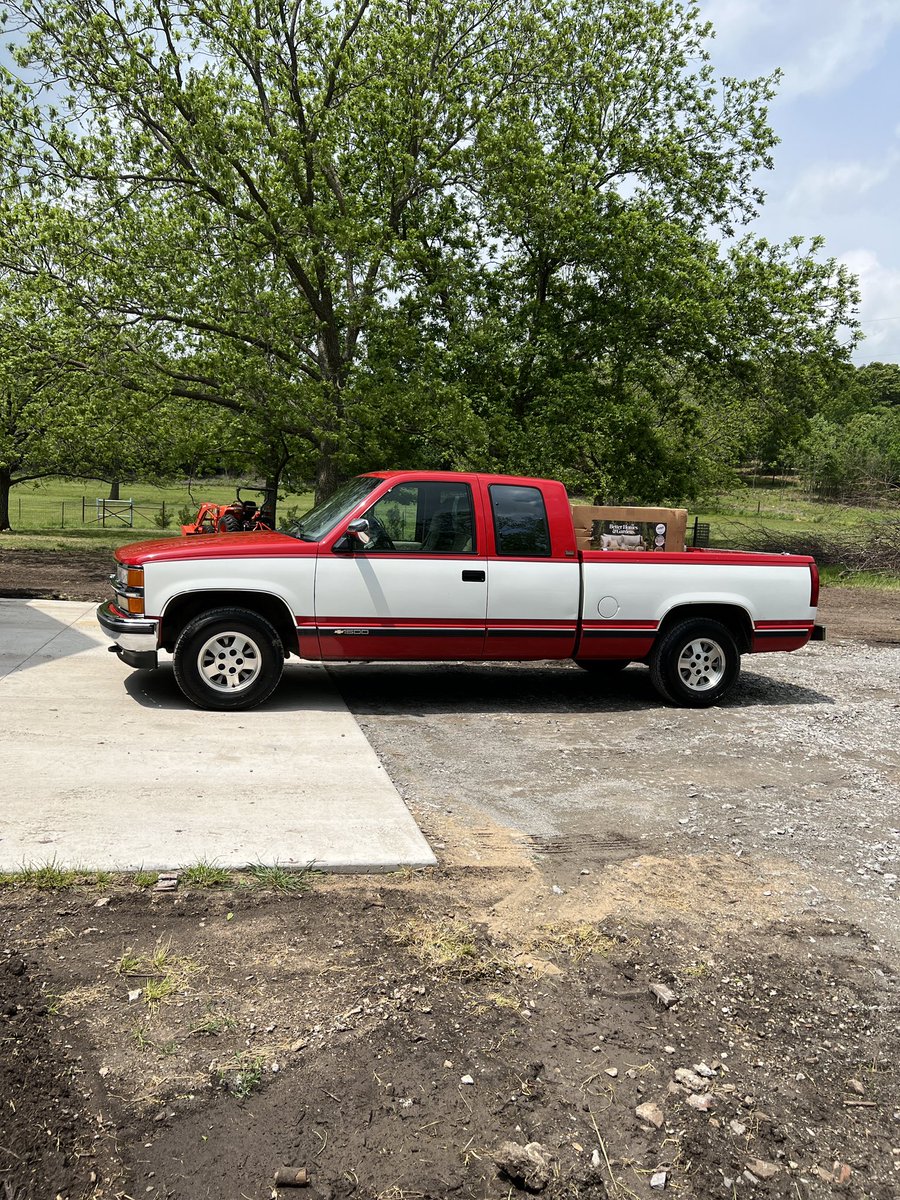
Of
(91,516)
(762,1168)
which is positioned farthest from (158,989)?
(91,516)

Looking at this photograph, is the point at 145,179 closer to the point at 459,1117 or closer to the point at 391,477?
the point at 391,477

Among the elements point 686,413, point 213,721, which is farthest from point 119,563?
point 686,413

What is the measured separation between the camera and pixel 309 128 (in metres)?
16.3

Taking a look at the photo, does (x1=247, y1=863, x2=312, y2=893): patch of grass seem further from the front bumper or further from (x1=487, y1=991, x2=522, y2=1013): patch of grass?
the front bumper

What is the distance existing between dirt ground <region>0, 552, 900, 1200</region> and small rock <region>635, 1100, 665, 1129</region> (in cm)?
2

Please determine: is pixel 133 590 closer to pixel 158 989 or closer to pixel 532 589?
pixel 532 589

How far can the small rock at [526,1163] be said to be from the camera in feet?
8.45

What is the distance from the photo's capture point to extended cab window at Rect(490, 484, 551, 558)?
312 inches

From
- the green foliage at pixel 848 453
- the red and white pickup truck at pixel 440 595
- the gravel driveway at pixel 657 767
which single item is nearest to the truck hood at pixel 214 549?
the red and white pickup truck at pixel 440 595

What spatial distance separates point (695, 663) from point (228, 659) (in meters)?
4.11

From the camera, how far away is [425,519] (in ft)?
25.6

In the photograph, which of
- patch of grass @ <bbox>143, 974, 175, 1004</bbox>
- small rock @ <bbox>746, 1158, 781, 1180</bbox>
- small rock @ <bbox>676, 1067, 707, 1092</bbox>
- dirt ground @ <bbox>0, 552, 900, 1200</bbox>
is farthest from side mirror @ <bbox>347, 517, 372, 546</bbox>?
small rock @ <bbox>746, 1158, 781, 1180</bbox>

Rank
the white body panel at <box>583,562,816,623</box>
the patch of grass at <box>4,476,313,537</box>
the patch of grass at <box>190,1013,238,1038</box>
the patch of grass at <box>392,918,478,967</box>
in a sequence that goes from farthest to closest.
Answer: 1. the patch of grass at <box>4,476,313,537</box>
2. the white body panel at <box>583,562,816,623</box>
3. the patch of grass at <box>392,918,478,967</box>
4. the patch of grass at <box>190,1013,238,1038</box>

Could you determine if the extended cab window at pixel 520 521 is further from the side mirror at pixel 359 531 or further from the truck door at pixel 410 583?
the side mirror at pixel 359 531
